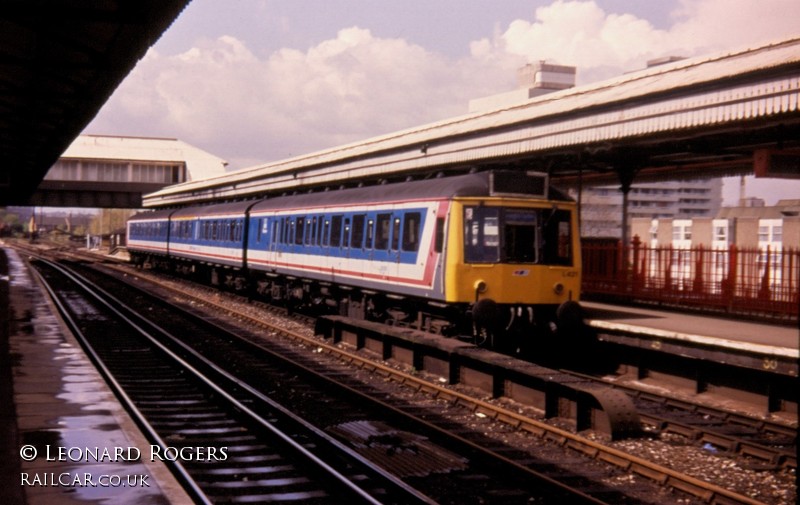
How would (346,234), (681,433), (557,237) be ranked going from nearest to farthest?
(681,433), (557,237), (346,234)

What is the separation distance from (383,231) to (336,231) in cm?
299

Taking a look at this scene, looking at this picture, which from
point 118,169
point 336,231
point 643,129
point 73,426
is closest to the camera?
point 73,426

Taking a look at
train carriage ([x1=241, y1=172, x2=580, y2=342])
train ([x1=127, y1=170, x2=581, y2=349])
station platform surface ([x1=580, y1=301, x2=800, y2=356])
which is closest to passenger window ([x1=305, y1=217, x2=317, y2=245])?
train ([x1=127, y1=170, x2=581, y2=349])

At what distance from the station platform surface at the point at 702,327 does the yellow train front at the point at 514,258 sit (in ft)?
2.93

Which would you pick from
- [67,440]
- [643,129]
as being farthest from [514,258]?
[67,440]

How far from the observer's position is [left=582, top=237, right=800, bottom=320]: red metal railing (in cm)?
1461

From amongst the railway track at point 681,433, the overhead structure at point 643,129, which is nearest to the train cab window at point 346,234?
the overhead structure at point 643,129

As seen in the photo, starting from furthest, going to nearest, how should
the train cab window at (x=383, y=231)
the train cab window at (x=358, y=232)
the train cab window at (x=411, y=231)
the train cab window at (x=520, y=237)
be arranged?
the train cab window at (x=358, y=232), the train cab window at (x=383, y=231), the train cab window at (x=411, y=231), the train cab window at (x=520, y=237)

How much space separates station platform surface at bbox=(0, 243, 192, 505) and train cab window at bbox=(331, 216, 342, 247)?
6.68m

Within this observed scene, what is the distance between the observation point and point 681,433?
10453mm

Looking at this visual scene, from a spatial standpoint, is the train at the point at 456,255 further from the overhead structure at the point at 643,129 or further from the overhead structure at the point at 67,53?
the overhead structure at the point at 67,53

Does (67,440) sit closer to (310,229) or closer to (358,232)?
(358,232)

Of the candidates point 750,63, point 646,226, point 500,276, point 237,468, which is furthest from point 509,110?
point 646,226

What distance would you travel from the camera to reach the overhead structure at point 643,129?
12.5 meters
